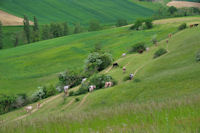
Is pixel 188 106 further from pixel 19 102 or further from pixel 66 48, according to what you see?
pixel 66 48

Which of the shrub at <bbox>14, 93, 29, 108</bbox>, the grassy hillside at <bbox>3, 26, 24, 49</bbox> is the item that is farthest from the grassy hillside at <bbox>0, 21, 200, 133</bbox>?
the grassy hillside at <bbox>3, 26, 24, 49</bbox>

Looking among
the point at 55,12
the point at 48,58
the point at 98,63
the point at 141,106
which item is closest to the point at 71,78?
the point at 98,63

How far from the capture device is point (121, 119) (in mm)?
9172

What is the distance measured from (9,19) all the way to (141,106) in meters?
160

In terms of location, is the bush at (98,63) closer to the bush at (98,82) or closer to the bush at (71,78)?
the bush at (71,78)

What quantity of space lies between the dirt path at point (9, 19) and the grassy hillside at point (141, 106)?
128095 mm

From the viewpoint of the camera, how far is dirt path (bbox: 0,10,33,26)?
509ft

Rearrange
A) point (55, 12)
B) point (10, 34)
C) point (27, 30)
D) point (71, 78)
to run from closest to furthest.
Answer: point (71, 78) < point (27, 30) < point (10, 34) < point (55, 12)

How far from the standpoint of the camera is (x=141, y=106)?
400 inches

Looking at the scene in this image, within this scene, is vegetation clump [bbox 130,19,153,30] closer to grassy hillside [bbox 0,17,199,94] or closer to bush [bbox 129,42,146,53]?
grassy hillside [bbox 0,17,199,94]

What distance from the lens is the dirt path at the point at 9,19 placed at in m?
155

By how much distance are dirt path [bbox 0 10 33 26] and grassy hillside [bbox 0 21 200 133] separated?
128095 millimetres

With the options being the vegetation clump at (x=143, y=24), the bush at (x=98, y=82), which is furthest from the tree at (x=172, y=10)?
the bush at (x=98, y=82)

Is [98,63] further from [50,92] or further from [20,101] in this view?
[20,101]
